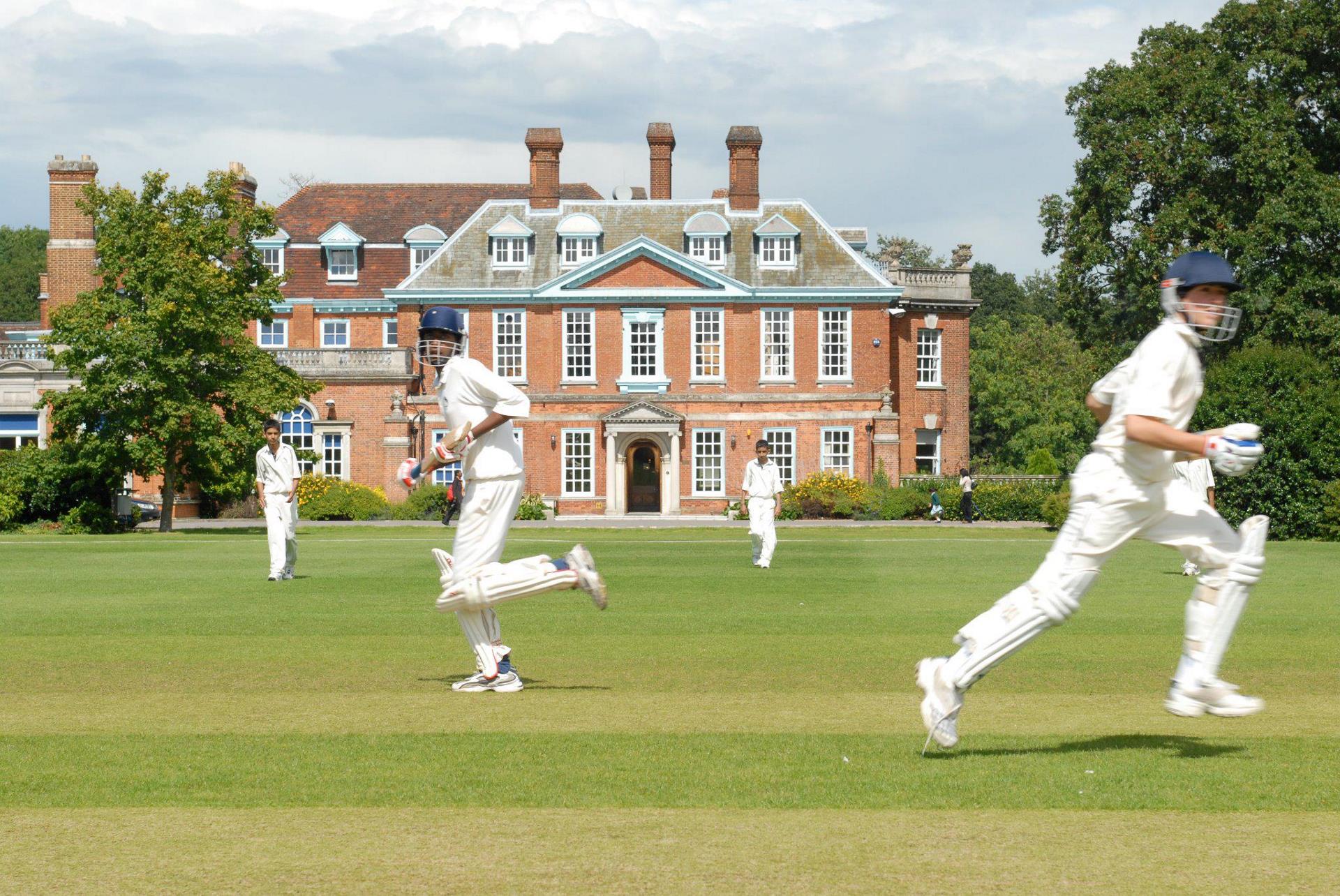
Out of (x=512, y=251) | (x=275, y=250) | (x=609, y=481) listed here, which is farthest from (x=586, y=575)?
(x=275, y=250)

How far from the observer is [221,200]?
129 feet

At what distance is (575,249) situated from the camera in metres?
54.7

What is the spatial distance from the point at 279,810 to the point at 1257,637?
877cm

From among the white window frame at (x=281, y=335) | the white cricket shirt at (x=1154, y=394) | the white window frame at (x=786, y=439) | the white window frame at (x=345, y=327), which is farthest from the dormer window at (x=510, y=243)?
the white cricket shirt at (x=1154, y=394)

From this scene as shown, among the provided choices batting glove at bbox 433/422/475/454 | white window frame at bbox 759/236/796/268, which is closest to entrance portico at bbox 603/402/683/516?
white window frame at bbox 759/236/796/268

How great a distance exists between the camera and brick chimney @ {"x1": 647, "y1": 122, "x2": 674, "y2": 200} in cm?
Answer: 5831

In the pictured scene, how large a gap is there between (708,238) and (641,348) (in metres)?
4.42

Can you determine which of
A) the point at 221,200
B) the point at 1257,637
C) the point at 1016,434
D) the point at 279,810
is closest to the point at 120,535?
the point at 221,200

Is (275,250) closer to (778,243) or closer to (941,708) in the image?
(778,243)

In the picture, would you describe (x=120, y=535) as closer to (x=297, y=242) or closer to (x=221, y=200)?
(x=221, y=200)

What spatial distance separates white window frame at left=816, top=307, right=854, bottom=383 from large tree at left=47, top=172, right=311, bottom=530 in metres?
20.2

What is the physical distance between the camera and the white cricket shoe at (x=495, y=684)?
9383 millimetres

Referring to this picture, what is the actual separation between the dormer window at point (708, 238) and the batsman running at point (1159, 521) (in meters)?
47.2

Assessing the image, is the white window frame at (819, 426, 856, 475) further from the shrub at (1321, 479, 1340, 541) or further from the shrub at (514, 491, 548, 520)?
the shrub at (1321, 479, 1340, 541)
